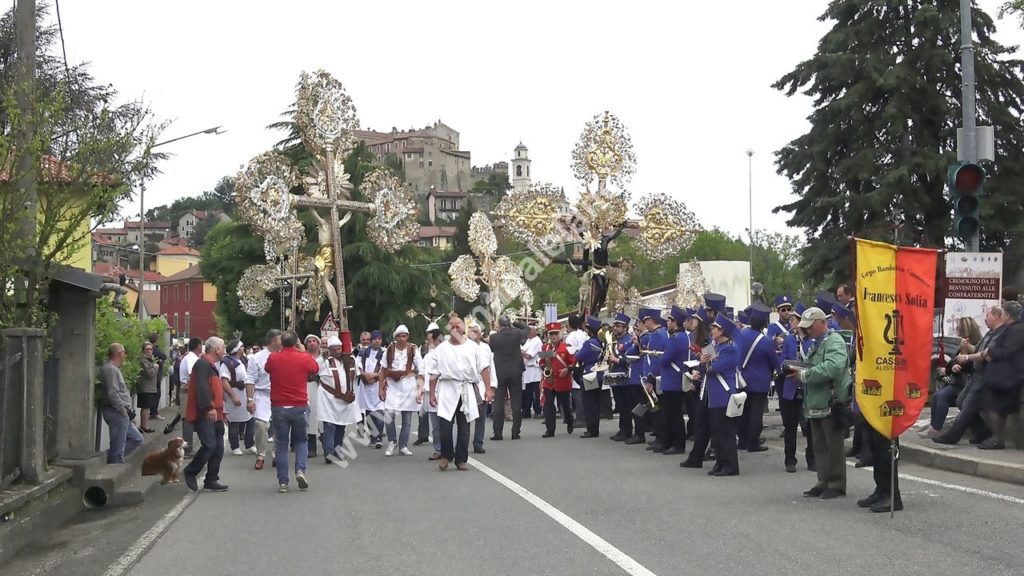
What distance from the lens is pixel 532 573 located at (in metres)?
8.12

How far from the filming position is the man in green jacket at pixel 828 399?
1122 centimetres

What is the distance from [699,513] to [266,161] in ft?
63.2

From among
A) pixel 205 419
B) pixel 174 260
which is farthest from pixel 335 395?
pixel 174 260

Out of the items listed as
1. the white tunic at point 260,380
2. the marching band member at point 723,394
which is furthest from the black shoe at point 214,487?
the marching band member at point 723,394

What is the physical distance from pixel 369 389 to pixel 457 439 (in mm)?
4123

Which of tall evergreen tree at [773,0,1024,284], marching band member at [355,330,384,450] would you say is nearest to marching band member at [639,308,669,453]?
marching band member at [355,330,384,450]

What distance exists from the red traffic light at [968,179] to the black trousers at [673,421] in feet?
15.5

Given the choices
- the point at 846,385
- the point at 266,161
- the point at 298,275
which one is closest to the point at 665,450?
the point at 846,385

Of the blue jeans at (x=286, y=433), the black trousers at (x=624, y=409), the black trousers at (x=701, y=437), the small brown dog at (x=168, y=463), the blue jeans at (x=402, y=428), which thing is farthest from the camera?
the black trousers at (x=624, y=409)

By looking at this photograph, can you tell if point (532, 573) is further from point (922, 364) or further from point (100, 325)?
point (100, 325)

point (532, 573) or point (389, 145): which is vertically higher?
point (389, 145)

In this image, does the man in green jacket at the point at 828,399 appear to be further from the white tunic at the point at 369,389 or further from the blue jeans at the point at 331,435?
the white tunic at the point at 369,389

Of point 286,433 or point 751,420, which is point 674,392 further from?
point 286,433

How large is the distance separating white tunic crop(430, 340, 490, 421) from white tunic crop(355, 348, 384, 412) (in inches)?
127
